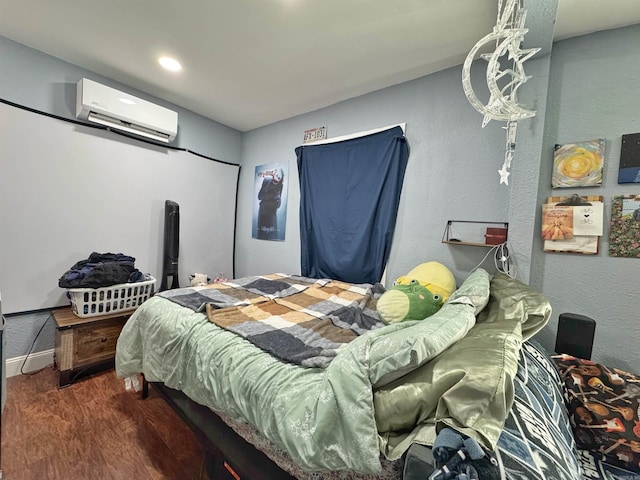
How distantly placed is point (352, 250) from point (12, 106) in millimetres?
2889

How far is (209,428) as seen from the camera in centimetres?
125

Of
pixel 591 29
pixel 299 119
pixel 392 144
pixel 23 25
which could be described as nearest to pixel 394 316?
pixel 392 144

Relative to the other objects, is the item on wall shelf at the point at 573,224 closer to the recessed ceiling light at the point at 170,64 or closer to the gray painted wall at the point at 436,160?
the gray painted wall at the point at 436,160

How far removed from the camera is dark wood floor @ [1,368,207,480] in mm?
1305

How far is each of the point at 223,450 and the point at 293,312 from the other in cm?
75

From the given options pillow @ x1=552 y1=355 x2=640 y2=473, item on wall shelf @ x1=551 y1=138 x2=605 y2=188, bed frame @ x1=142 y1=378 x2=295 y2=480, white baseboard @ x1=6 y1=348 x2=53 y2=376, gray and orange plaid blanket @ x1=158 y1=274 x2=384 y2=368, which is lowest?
white baseboard @ x1=6 y1=348 x2=53 y2=376

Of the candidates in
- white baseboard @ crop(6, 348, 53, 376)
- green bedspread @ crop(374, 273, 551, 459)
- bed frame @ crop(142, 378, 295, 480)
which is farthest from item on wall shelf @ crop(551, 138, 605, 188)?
white baseboard @ crop(6, 348, 53, 376)

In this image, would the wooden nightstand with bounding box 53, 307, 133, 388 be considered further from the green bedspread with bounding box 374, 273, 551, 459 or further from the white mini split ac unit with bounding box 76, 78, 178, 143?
the green bedspread with bounding box 374, 273, 551, 459

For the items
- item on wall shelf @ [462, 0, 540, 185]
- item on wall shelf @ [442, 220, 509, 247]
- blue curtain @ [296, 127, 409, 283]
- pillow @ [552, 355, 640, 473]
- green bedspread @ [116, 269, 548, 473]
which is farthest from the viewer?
blue curtain @ [296, 127, 409, 283]

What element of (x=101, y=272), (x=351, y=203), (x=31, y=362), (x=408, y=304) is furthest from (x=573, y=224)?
(x=31, y=362)

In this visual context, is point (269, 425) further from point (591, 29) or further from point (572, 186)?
point (591, 29)

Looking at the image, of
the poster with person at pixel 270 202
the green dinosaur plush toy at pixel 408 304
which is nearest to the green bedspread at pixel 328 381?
the green dinosaur plush toy at pixel 408 304

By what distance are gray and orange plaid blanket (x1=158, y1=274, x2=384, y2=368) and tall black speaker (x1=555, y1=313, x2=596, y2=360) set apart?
102cm

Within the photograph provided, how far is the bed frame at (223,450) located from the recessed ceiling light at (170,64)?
2.38 m
